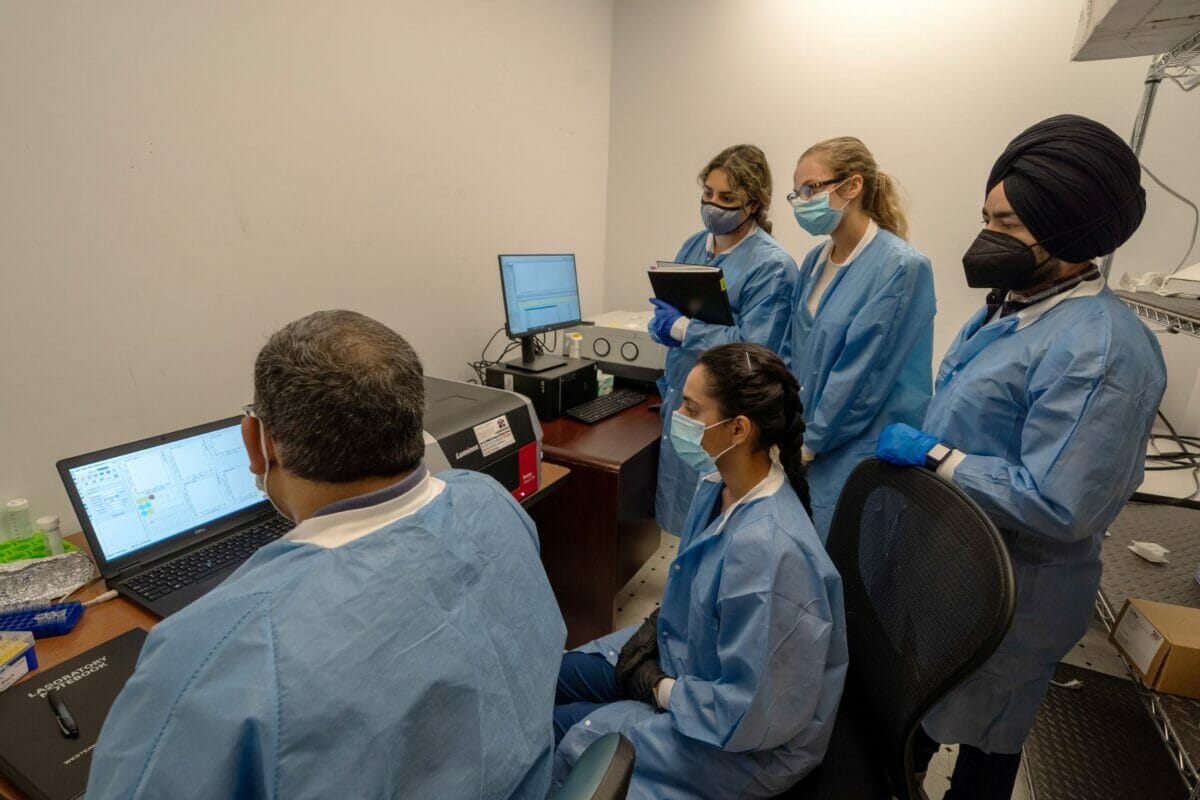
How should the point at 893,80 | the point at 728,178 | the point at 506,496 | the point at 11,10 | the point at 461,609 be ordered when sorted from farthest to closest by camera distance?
the point at 893,80 → the point at 728,178 → the point at 11,10 → the point at 506,496 → the point at 461,609

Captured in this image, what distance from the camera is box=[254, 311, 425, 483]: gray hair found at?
0.64 m

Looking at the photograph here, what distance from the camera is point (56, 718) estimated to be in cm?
76

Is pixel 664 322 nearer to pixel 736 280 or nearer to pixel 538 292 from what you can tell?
pixel 736 280

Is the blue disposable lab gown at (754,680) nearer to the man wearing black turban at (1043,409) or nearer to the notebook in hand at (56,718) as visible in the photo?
the man wearing black turban at (1043,409)

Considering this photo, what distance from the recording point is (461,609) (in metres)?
0.64

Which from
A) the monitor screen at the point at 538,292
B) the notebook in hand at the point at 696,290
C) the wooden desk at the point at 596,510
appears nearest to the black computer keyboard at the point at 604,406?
the wooden desk at the point at 596,510

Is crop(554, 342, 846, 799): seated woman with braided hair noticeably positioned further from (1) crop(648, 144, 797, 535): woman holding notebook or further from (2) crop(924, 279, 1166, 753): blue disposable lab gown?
(1) crop(648, 144, 797, 535): woman holding notebook

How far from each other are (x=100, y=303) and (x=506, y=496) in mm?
1058

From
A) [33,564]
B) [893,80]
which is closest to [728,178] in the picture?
[893,80]

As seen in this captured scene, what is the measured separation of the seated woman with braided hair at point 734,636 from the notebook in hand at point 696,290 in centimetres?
57

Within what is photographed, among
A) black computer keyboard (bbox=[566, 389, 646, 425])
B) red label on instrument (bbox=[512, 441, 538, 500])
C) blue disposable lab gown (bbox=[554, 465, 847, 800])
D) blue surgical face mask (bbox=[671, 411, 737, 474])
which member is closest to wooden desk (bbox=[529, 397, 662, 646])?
black computer keyboard (bbox=[566, 389, 646, 425])

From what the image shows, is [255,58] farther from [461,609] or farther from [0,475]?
[461,609]

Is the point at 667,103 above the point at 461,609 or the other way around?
above

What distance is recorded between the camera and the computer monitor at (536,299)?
1.93 meters
